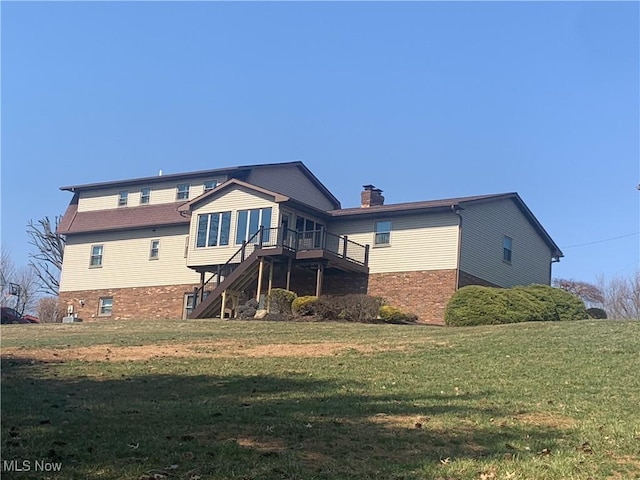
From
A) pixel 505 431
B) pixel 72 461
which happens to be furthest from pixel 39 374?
pixel 505 431

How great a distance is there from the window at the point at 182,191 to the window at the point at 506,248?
14.5m

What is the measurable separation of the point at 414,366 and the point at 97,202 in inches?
1141

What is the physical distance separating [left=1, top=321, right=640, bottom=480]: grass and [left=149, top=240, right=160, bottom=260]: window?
1820 centimetres

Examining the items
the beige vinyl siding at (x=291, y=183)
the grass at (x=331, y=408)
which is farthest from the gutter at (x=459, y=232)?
the grass at (x=331, y=408)

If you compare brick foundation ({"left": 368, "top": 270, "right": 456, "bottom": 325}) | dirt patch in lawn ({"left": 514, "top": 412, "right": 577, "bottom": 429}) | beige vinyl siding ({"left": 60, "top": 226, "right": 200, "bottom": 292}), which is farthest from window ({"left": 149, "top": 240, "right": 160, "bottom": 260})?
dirt patch in lawn ({"left": 514, "top": 412, "right": 577, "bottom": 429})

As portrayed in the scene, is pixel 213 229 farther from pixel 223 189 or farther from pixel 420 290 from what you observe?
pixel 420 290

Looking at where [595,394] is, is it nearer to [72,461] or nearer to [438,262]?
[72,461]

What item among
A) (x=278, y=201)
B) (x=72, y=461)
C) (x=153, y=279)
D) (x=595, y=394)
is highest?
(x=278, y=201)

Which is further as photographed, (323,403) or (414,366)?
(414,366)

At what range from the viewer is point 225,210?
110ft

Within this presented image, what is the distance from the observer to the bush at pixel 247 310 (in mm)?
29141

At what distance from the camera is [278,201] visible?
31.8 meters

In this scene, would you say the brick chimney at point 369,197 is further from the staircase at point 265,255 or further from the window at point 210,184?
the window at point 210,184

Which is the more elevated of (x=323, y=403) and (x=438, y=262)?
(x=438, y=262)
